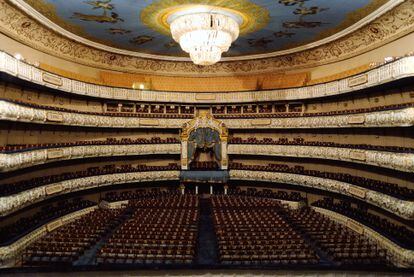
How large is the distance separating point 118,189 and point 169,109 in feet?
25.6

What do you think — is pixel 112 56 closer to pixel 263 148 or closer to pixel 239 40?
pixel 239 40

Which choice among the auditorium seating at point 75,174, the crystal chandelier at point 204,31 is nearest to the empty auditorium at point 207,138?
the crystal chandelier at point 204,31

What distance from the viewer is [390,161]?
1568 centimetres

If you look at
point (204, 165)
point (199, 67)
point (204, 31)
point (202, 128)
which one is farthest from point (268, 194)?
point (204, 31)

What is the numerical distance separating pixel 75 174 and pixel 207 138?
10.1m

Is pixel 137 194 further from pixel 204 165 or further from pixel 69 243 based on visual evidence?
pixel 69 243

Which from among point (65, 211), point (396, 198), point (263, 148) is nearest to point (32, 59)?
point (65, 211)

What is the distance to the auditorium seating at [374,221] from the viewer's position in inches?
590

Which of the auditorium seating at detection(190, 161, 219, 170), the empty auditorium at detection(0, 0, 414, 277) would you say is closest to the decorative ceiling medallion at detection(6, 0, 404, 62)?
the empty auditorium at detection(0, 0, 414, 277)

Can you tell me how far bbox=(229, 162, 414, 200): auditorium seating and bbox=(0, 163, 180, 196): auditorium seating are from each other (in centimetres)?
616

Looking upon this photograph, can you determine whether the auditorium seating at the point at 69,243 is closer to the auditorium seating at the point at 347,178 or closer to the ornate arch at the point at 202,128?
the ornate arch at the point at 202,128

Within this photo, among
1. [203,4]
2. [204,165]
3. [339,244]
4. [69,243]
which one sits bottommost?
[69,243]

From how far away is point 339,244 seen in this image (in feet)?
46.0

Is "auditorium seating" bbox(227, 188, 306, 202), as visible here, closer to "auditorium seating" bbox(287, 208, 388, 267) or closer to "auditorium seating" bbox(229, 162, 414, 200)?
"auditorium seating" bbox(229, 162, 414, 200)
